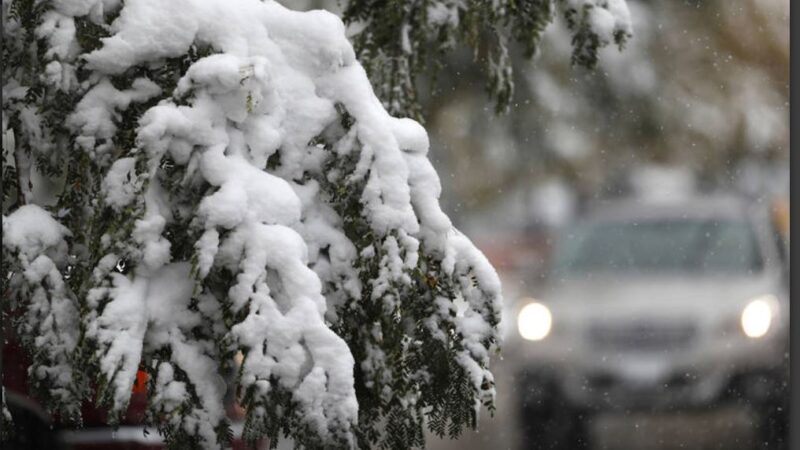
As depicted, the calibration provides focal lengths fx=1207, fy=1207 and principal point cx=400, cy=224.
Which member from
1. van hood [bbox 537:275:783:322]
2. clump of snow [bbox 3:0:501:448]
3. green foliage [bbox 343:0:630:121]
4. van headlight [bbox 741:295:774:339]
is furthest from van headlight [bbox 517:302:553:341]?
clump of snow [bbox 3:0:501:448]

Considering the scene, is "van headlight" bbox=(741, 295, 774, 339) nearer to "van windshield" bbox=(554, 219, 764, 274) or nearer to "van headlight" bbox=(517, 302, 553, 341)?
"van windshield" bbox=(554, 219, 764, 274)

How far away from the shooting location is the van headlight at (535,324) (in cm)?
856

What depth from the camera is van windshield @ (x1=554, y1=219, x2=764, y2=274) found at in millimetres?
9266

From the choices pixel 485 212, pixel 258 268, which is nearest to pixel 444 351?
pixel 258 268

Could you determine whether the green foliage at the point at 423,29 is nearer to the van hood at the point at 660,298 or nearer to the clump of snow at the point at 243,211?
the clump of snow at the point at 243,211

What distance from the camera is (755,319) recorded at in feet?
26.6

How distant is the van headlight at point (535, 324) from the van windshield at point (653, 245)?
94cm

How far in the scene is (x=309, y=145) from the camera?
305cm

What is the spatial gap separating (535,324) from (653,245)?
216cm

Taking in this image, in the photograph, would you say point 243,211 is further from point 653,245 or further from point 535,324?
point 653,245

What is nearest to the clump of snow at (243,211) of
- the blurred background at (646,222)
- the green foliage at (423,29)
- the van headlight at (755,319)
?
the green foliage at (423,29)

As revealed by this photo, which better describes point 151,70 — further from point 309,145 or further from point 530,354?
point 530,354

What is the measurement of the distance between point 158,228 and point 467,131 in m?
12.0

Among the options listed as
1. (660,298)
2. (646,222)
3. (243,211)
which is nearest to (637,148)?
(646,222)
